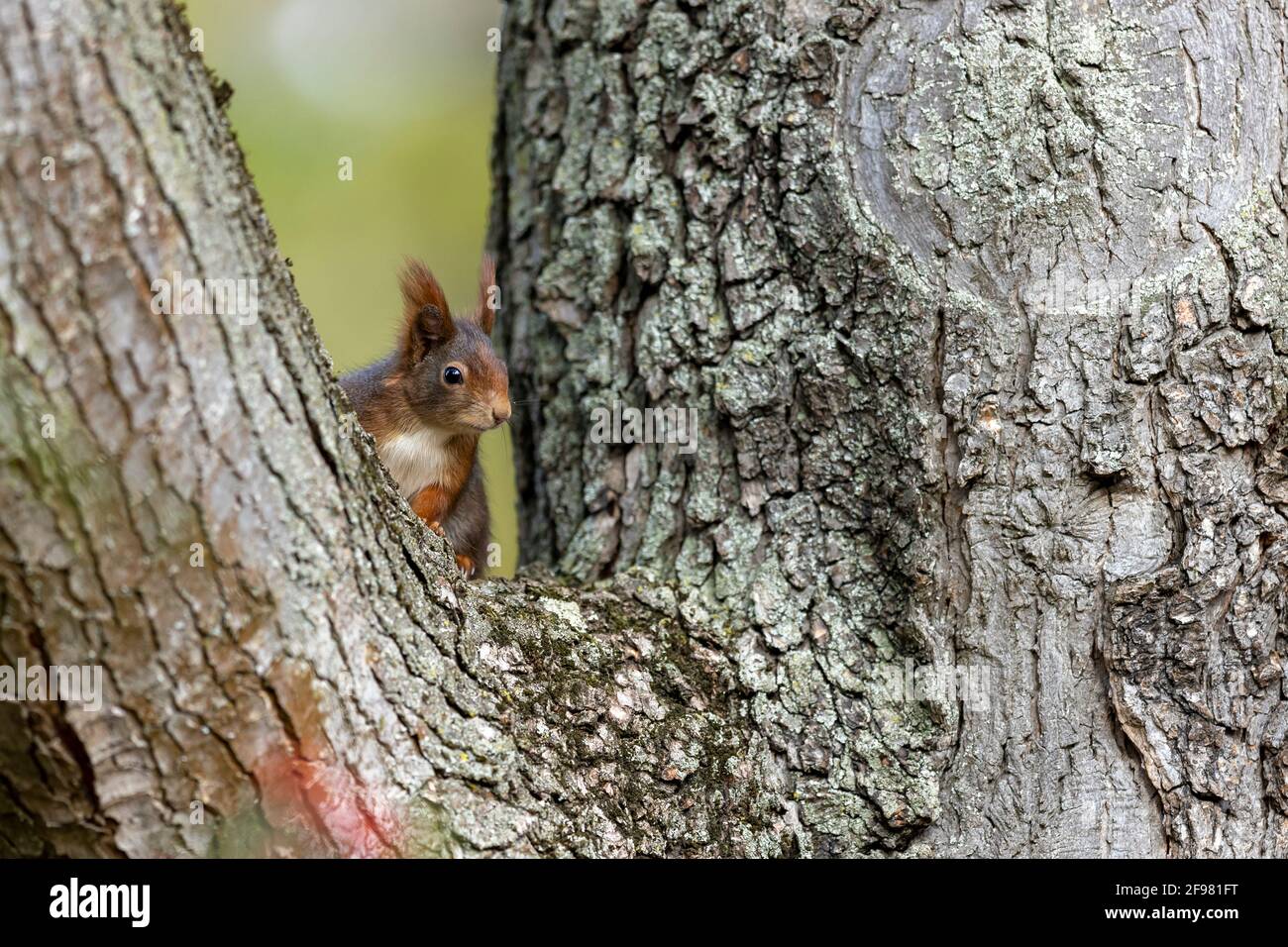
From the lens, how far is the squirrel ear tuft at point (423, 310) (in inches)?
115

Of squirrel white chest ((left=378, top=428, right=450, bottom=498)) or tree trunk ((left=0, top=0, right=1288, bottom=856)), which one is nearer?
tree trunk ((left=0, top=0, right=1288, bottom=856))

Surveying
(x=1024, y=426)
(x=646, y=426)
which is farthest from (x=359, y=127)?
(x=1024, y=426)

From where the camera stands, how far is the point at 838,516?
7.25 ft

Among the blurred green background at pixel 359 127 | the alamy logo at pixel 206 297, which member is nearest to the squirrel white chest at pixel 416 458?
the alamy logo at pixel 206 297

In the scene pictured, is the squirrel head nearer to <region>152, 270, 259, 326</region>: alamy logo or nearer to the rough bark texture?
the rough bark texture

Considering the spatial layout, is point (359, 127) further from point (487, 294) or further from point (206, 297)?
point (206, 297)

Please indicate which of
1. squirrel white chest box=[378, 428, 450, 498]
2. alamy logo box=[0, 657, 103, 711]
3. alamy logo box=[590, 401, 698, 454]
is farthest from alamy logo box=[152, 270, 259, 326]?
squirrel white chest box=[378, 428, 450, 498]

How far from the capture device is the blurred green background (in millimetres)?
6254

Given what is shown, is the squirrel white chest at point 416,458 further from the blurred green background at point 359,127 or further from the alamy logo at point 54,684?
the blurred green background at point 359,127

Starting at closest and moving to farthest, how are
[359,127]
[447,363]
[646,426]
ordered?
[646,426]
[447,363]
[359,127]

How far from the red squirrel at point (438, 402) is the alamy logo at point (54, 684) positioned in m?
1.38

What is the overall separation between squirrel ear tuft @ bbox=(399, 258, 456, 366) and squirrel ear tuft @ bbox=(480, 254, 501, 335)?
0.09 metres

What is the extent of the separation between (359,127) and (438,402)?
4151 mm
